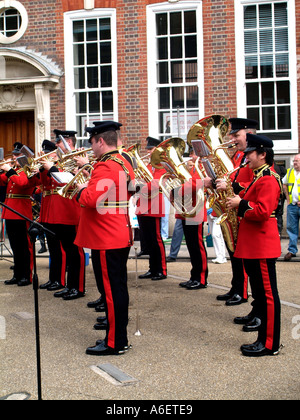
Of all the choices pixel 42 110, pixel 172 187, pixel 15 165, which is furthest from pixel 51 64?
pixel 172 187

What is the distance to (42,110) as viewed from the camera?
14.0 metres

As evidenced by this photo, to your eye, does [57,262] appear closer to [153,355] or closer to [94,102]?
[153,355]

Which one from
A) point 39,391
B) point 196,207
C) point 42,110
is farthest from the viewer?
point 42,110

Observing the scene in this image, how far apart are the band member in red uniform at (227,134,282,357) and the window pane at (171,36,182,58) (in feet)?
29.8

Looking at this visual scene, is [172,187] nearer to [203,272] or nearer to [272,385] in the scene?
[203,272]

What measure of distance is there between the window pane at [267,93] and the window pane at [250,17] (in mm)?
1356

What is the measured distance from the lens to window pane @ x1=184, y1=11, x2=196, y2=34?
13508 mm

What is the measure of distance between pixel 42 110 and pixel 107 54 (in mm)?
2074

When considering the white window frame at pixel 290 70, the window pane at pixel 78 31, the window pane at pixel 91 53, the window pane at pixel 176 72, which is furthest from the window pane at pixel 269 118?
the window pane at pixel 78 31

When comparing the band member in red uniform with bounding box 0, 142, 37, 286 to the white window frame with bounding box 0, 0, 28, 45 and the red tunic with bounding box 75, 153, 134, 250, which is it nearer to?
the red tunic with bounding box 75, 153, 134, 250

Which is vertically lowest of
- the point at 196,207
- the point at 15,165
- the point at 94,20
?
the point at 196,207

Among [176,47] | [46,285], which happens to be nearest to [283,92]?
[176,47]

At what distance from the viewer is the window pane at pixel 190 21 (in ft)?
44.3

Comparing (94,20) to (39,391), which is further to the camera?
(94,20)
